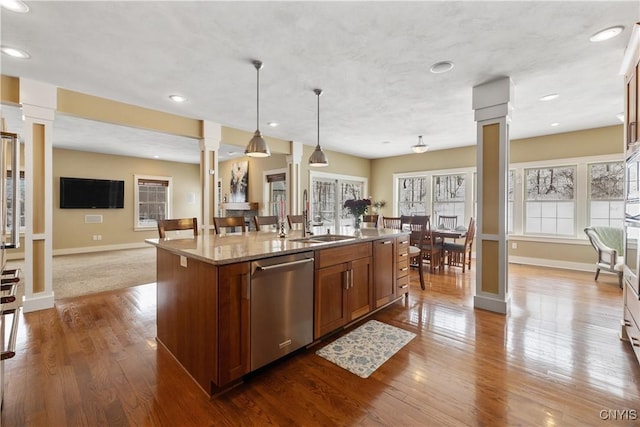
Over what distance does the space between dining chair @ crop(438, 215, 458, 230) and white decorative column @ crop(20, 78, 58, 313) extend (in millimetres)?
6709

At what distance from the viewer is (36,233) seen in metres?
3.34

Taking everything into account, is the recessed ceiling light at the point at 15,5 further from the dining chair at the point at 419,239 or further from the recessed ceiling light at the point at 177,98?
the dining chair at the point at 419,239

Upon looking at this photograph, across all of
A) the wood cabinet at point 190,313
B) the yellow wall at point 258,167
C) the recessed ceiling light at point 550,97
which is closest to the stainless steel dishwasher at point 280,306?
the wood cabinet at point 190,313

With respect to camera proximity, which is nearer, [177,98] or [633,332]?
[633,332]

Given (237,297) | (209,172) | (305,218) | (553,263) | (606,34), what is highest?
(606,34)

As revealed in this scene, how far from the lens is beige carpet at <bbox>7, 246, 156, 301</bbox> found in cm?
425

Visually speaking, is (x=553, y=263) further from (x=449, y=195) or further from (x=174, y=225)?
(x=174, y=225)

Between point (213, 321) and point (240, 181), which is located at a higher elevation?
point (240, 181)

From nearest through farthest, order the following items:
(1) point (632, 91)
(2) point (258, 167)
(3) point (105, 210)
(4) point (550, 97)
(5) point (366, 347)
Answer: (1) point (632, 91)
(5) point (366, 347)
(4) point (550, 97)
(2) point (258, 167)
(3) point (105, 210)

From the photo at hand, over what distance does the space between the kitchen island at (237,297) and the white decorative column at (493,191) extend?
142 cm

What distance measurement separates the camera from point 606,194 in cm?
514

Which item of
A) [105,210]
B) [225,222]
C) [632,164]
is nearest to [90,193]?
[105,210]

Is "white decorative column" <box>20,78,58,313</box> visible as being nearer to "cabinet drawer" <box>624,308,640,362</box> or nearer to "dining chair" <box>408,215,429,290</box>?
"dining chair" <box>408,215,429,290</box>

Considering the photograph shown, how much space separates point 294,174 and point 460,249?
3686 millimetres
